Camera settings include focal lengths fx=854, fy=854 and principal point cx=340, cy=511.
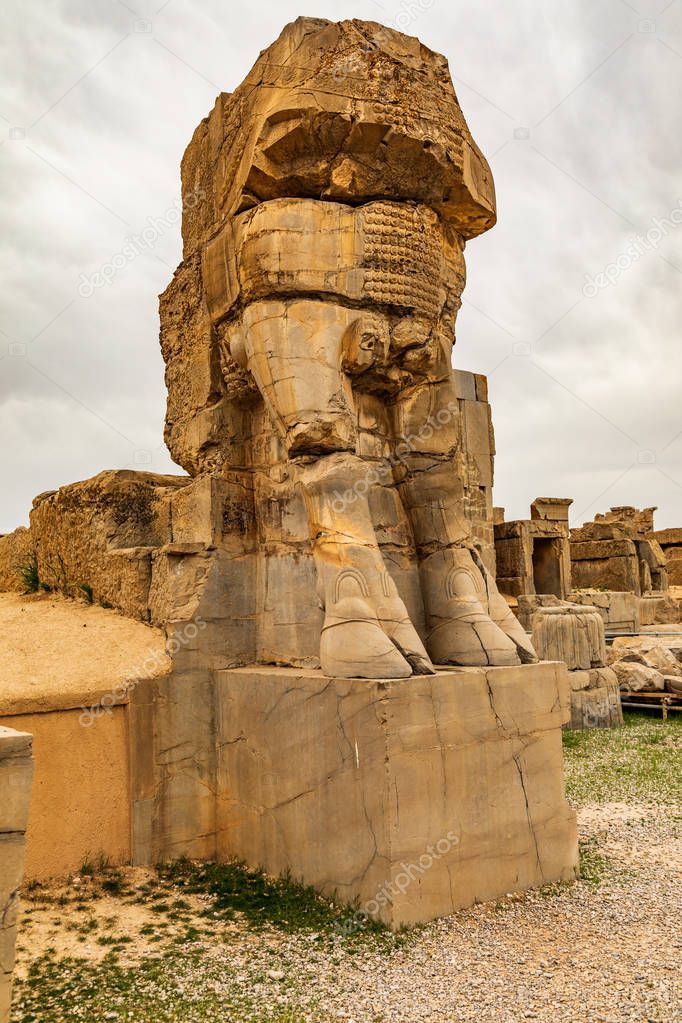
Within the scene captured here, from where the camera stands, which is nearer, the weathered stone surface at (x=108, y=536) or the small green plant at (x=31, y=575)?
the weathered stone surface at (x=108, y=536)

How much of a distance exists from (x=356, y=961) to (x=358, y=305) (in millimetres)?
2929

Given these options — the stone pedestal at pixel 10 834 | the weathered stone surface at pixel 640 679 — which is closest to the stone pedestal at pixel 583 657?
the weathered stone surface at pixel 640 679

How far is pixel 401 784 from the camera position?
3512 millimetres

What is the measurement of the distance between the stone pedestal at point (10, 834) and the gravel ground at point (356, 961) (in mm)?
816

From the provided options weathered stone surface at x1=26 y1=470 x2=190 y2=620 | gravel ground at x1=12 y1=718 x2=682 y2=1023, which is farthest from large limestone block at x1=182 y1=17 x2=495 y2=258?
gravel ground at x1=12 y1=718 x2=682 y2=1023

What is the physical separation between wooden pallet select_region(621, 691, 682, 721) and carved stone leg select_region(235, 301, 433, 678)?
21.1ft

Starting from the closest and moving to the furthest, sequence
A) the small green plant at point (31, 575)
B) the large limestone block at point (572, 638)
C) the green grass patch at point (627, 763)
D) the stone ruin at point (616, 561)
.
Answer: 1. the small green plant at point (31, 575)
2. the green grass patch at point (627, 763)
3. the large limestone block at point (572, 638)
4. the stone ruin at point (616, 561)

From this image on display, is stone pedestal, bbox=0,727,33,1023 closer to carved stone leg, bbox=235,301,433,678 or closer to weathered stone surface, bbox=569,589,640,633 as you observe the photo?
carved stone leg, bbox=235,301,433,678

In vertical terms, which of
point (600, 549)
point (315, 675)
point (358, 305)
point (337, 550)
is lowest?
point (315, 675)

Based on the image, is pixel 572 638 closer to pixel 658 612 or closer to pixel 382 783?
pixel 382 783

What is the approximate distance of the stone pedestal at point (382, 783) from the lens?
11.6 ft

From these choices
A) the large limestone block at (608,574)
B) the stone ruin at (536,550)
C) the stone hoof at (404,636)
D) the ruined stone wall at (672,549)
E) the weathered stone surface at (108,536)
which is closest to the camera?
the stone hoof at (404,636)

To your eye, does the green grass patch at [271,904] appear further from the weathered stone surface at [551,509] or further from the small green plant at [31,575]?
the weathered stone surface at [551,509]
